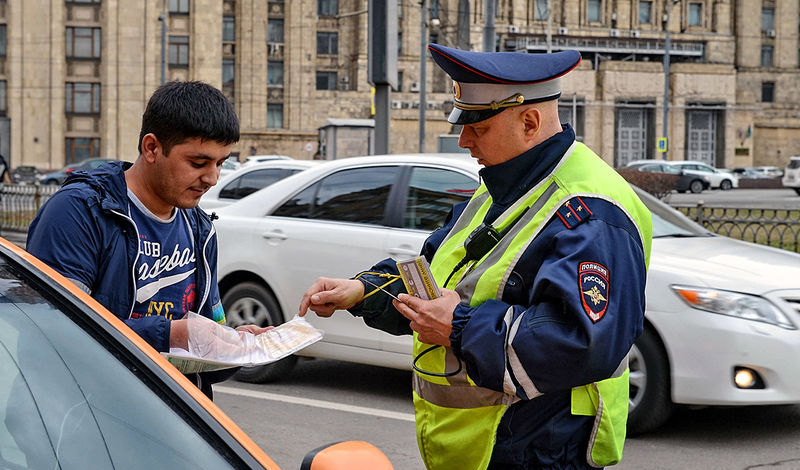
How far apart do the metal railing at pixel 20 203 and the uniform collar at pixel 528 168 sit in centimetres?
1872

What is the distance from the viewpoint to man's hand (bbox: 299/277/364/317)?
2611 millimetres

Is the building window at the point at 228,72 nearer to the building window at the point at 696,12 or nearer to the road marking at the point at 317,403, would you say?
the building window at the point at 696,12

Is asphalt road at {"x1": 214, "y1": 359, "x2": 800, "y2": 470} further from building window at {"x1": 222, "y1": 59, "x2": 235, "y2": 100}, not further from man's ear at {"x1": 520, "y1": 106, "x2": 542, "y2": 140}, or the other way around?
building window at {"x1": 222, "y1": 59, "x2": 235, "y2": 100}

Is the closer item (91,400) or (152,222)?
(91,400)

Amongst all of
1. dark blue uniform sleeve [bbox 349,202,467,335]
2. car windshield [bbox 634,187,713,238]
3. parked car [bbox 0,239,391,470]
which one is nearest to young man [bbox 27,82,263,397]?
dark blue uniform sleeve [bbox 349,202,467,335]

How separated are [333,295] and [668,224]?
15.3 ft

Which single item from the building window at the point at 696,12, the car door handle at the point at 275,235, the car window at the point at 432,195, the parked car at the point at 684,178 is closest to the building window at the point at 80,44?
the parked car at the point at 684,178

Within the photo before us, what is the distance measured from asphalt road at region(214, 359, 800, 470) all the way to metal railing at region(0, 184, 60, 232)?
46.6 ft

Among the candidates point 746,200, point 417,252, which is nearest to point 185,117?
point 417,252

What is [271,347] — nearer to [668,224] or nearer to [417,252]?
[417,252]

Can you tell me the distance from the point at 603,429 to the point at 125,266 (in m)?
1.27

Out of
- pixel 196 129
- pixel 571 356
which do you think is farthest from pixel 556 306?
pixel 196 129

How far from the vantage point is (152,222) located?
2609mm

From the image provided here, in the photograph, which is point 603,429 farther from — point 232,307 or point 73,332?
point 232,307
